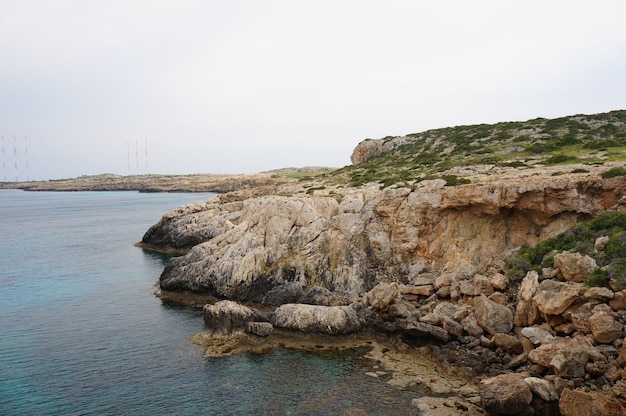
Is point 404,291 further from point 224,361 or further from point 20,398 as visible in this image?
point 20,398

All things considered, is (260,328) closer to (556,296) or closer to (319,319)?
(319,319)

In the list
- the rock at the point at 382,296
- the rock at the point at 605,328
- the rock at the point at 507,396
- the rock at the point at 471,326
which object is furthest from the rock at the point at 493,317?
the rock at the point at 382,296

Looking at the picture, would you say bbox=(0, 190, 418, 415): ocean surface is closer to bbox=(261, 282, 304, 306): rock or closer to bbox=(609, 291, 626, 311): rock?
bbox=(261, 282, 304, 306): rock

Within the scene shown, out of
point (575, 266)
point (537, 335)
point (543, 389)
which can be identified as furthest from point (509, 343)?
point (575, 266)

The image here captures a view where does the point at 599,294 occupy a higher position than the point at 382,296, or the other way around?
the point at 599,294

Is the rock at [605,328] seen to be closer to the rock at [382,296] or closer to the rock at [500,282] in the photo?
the rock at [500,282]

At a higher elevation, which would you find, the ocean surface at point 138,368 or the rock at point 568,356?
the rock at point 568,356

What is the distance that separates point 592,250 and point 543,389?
12.1 metres

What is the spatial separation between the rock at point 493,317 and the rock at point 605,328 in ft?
18.2

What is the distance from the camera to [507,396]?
2222 centimetres

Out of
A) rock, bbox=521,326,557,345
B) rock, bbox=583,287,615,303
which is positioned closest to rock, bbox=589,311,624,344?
rock, bbox=583,287,615,303

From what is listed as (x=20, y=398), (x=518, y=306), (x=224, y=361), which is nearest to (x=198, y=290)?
(x=224, y=361)

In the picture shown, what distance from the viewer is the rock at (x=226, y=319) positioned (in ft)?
113

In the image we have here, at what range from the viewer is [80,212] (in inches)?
5546
